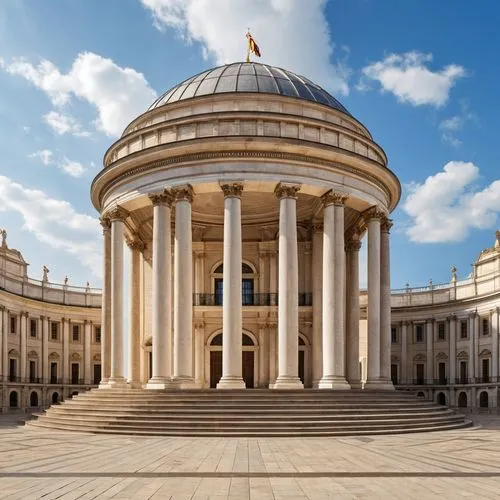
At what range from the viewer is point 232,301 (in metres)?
31.8

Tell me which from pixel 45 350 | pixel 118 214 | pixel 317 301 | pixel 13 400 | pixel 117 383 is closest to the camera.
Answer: pixel 117 383

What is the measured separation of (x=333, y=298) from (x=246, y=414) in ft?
30.4

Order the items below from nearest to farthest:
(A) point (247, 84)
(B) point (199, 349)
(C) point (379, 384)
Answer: (C) point (379, 384)
(A) point (247, 84)
(B) point (199, 349)

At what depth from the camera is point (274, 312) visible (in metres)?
44.8

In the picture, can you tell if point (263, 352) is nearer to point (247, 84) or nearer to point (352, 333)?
point (352, 333)

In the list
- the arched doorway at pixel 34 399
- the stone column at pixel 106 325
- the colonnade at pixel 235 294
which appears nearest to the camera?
the colonnade at pixel 235 294

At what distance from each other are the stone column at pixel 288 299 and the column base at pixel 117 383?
1055 centimetres

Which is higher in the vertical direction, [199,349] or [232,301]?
[232,301]

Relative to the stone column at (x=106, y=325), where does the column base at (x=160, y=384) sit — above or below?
below

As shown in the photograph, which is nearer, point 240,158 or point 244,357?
point 240,158

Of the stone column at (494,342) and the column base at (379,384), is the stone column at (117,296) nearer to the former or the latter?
the column base at (379,384)

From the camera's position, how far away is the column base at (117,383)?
36.0 meters

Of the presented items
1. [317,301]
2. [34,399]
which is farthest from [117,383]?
[34,399]

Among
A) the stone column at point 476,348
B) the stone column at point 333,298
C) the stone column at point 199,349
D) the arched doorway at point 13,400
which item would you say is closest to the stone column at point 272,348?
the stone column at point 199,349
